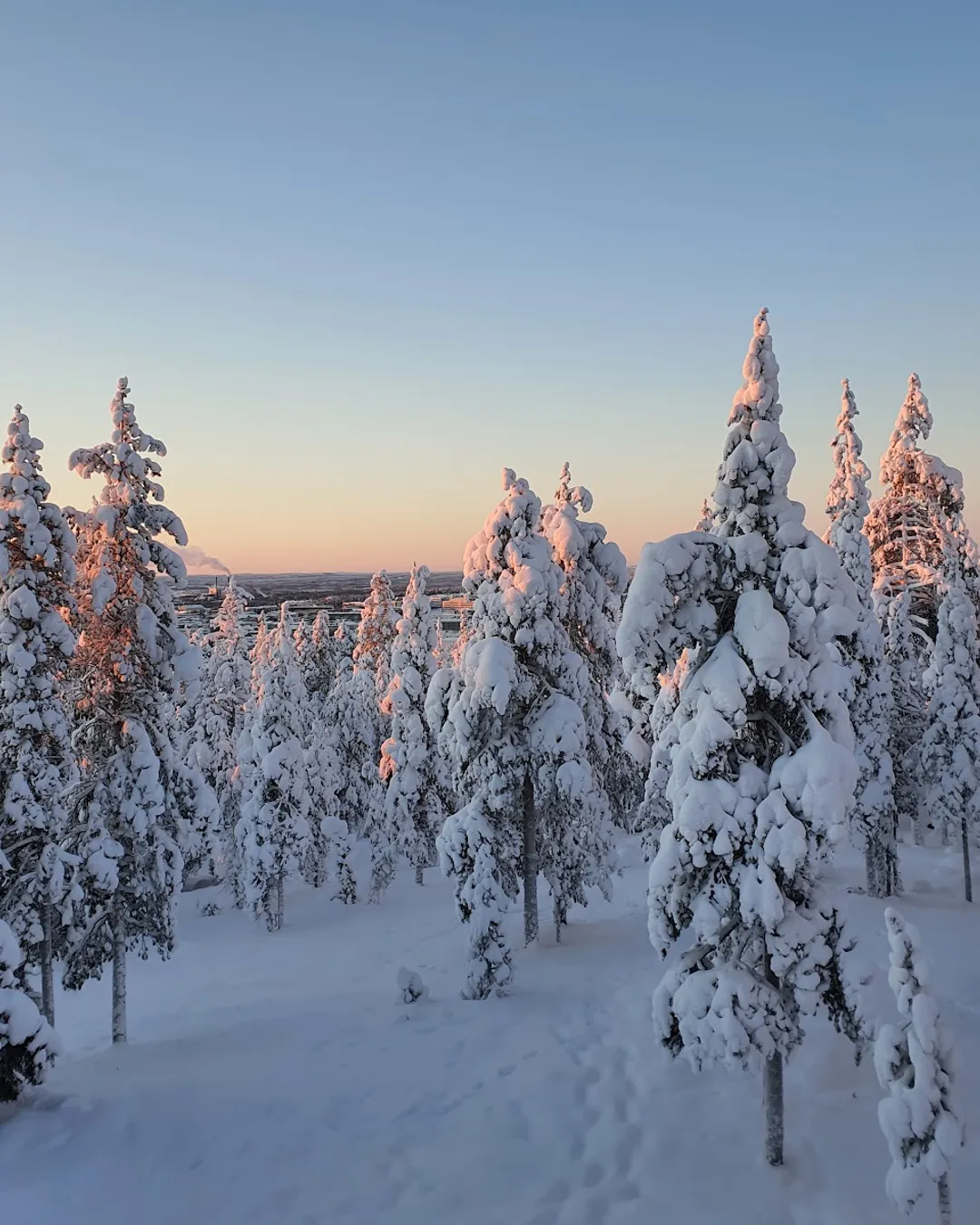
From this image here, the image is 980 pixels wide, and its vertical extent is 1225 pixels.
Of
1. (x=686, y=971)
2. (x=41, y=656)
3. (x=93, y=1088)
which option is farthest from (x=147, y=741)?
(x=686, y=971)

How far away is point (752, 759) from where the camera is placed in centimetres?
1098

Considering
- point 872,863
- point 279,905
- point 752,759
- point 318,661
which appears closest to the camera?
point 752,759

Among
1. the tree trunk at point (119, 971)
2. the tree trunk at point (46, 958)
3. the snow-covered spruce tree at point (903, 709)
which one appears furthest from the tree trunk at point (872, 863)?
the tree trunk at point (46, 958)

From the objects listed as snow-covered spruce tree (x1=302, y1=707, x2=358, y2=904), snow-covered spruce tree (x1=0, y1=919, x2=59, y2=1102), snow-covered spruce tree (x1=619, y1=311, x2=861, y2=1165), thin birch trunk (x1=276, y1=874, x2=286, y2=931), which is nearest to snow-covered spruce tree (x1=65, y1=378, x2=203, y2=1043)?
snow-covered spruce tree (x1=0, y1=919, x2=59, y2=1102)

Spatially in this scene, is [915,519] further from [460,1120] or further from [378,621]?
[460,1120]

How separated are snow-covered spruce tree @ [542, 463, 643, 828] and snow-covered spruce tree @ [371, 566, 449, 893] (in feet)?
34.4

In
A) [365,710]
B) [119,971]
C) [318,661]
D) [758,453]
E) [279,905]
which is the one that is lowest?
[279,905]

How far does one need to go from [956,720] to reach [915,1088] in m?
20.9

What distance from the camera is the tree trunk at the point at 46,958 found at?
17141 millimetres

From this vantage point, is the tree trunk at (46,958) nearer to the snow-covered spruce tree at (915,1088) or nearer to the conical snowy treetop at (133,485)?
the conical snowy treetop at (133,485)

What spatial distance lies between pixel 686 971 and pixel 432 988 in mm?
10534

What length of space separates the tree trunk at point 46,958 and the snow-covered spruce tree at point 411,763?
1393 centimetres

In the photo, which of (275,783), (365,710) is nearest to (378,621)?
(365,710)

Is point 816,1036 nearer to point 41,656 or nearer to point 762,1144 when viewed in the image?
point 762,1144
